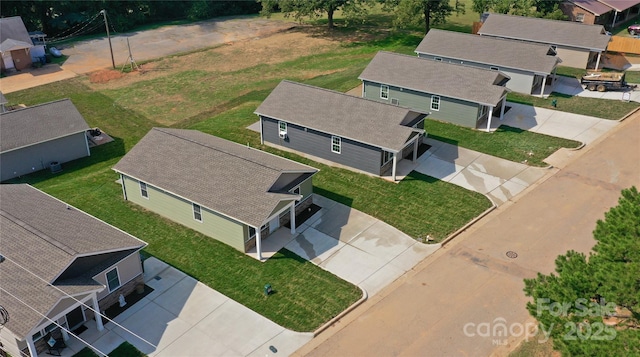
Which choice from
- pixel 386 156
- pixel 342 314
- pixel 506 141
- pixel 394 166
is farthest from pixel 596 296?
pixel 506 141

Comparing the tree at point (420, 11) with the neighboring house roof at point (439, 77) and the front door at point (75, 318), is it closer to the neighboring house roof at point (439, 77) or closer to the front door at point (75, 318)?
the neighboring house roof at point (439, 77)

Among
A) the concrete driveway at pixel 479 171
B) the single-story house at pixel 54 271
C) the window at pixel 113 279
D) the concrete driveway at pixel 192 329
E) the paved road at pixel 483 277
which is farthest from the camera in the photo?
the concrete driveway at pixel 479 171

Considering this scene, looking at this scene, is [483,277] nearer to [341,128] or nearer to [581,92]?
[341,128]

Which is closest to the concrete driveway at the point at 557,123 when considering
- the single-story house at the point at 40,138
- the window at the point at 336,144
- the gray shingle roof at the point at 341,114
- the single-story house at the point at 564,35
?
the gray shingle roof at the point at 341,114

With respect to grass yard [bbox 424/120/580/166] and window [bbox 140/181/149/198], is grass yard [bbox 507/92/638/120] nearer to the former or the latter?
grass yard [bbox 424/120/580/166]

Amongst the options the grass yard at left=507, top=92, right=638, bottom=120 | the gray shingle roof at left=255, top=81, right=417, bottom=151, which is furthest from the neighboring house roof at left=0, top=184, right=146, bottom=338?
the grass yard at left=507, top=92, right=638, bottom=120
